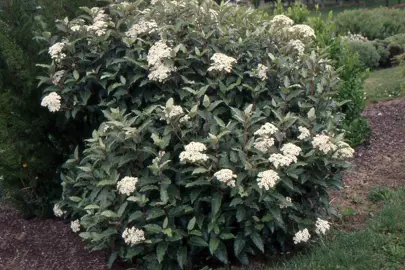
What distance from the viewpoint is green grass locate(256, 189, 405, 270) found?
3.79m

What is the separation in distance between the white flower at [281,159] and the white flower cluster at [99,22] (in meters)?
1.69

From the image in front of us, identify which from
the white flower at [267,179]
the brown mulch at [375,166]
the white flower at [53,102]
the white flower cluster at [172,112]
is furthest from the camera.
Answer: the brown mulch at [375,166]

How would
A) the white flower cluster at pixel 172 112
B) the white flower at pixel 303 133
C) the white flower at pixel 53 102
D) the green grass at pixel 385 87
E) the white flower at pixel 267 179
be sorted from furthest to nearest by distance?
the green grass at pixel 385 87, the white flower at pixel 53 102, the white flower at pixel 303 133, the white flower cluster at pixel 172 112, the white flower at pixel 267 179

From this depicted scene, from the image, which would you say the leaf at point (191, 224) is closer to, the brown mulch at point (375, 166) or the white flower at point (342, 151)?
the white flower at point (342, 151)

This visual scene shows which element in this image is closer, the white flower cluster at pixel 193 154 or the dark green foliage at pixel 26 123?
the white flower cluster at pixel 193 154

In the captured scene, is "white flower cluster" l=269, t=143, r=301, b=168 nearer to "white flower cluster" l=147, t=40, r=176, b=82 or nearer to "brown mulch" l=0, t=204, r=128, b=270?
"white flower cluster" l=147, t=40, r=176, b=82

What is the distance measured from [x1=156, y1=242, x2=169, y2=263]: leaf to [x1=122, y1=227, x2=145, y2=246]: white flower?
0.42 feet

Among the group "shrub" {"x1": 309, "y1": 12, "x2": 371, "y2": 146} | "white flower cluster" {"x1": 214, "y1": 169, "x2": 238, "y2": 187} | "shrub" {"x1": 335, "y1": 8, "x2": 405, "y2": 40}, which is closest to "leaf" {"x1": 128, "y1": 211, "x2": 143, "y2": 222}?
"white flower cluster" {"x1": 214, "y1": 169, "x2": 238, "y2": 187}

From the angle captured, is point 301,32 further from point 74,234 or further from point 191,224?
point 74,234

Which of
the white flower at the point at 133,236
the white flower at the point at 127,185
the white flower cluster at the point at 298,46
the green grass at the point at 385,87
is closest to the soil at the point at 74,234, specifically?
the white flower at the point at 133,236

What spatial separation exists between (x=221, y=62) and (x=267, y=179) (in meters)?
1.00

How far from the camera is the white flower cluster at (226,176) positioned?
3.44 m

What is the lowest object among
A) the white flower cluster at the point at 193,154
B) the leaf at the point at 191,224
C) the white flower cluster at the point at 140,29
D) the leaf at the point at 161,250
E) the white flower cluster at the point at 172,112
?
the leaf at the point at 161,250

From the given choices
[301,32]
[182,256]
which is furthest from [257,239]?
[301,32]
